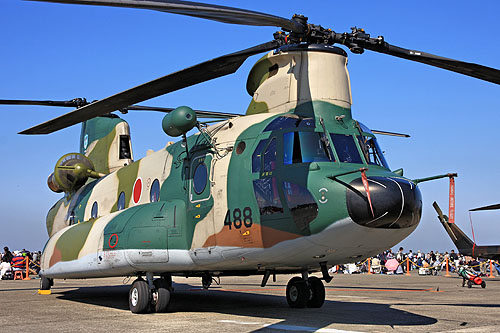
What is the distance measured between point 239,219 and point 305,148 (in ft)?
5.77

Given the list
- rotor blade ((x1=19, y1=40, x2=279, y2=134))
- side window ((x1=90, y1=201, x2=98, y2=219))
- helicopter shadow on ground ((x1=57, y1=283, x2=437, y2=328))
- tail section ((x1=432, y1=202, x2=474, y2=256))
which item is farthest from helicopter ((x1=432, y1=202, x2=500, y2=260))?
rotor blade ((x1=19, y1=40, x2=279, y2=134))

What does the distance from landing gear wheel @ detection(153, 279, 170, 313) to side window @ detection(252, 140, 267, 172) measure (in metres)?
3.34

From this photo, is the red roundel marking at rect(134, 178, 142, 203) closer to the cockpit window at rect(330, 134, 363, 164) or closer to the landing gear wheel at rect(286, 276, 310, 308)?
the landing gear wheel at rect(286, 276, 310, 308)

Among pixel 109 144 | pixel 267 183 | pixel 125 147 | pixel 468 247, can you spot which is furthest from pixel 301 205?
pixel 468 247

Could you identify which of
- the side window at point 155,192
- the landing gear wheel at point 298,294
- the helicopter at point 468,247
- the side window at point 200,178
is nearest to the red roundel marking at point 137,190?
the side window at point 155,192

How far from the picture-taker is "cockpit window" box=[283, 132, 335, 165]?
976 centimetres

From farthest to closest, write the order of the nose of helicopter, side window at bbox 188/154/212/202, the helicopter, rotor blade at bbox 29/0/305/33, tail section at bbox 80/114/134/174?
the helicopter, tail section at bbox 80/114/134/174, side window at bbox 188/154/212/202, the nose of helicopter, rotor blade at bbox 29/0/305/33

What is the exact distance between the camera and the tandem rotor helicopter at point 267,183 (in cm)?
902

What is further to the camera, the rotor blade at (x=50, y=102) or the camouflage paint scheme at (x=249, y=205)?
the rotor blade at (x=50, y=102)

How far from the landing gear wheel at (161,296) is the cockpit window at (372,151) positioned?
191 inches

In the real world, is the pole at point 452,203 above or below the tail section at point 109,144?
below

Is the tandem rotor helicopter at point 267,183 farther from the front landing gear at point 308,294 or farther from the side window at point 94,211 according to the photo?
the side window at point 94,211

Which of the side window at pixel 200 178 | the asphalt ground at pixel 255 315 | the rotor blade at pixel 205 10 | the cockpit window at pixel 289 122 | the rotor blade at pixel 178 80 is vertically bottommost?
the asphalt ground at pixel 255 315

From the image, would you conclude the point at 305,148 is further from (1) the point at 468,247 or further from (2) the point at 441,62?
(1) the point at 468,247
